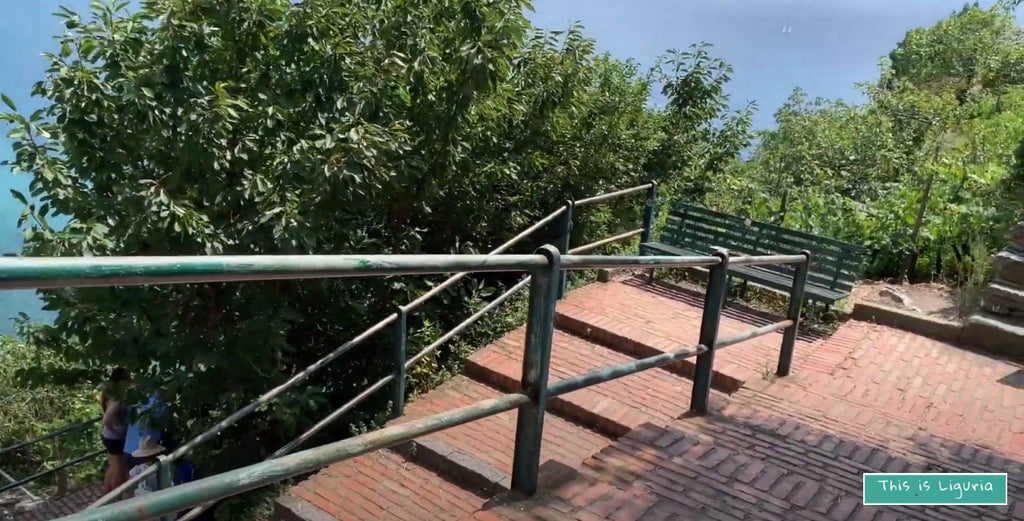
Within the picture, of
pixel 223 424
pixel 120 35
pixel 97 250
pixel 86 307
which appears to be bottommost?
pixel 223 424

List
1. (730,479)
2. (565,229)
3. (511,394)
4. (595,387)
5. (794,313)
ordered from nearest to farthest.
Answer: (511,394) → (730,479) → (794,313) → (595,387) → (565,229)

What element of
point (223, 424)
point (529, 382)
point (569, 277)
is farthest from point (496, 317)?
point (529, 382)

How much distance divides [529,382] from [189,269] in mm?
1316

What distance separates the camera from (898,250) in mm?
8273

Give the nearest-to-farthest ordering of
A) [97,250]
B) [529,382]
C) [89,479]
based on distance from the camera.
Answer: [529,382] → [97,250] → [89,479]

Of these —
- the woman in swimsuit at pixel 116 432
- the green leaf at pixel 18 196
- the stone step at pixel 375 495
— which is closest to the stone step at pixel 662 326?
the stone step at pixel 375 495

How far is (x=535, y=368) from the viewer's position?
234cm

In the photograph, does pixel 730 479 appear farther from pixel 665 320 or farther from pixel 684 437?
pixel 665 320

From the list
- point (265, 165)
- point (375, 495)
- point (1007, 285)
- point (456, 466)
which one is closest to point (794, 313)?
point (456, 466)

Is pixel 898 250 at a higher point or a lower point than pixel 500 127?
lower

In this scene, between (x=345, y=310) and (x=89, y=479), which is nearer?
(x=345, y=310)

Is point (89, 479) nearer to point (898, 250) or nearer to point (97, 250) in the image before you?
point (97, 250)

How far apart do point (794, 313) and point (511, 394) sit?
2.98 meters

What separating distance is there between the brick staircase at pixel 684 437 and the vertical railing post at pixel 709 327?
0.36ft
